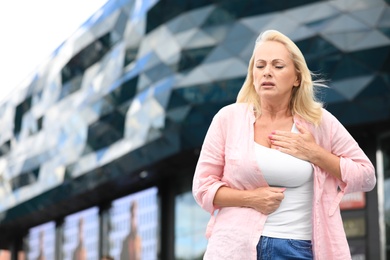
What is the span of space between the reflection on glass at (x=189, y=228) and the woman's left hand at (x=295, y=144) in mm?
27385

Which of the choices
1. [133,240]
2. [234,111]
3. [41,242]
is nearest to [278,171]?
[234,111]

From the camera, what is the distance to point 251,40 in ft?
83.8

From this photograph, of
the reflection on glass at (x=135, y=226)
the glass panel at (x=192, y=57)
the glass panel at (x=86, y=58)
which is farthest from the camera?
the glass panel at (x=86, y=58)

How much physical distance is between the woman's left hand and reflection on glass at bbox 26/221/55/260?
130 ft

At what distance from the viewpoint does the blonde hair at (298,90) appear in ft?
11.3

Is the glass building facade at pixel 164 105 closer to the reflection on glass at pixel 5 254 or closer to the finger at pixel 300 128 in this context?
the reflection on glass at pixel 5 254

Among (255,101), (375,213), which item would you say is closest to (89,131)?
(375,213)

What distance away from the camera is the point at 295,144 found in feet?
11.2

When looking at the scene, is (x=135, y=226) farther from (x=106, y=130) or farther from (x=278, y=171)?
(x=278, y=171)

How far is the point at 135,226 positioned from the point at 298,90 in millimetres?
30965

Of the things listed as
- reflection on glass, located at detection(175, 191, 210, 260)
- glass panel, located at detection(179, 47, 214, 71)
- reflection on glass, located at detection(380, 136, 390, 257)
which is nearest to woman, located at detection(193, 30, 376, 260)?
reflection on glass, located at detection(380, 136, 390, 257)

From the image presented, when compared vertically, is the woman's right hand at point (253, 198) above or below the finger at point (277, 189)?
below

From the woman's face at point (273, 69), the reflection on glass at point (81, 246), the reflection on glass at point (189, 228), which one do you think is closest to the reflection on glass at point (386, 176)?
the reflection on glass at point (189, 228)

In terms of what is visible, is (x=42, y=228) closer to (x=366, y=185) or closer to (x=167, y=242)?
(x=167, y=242)
